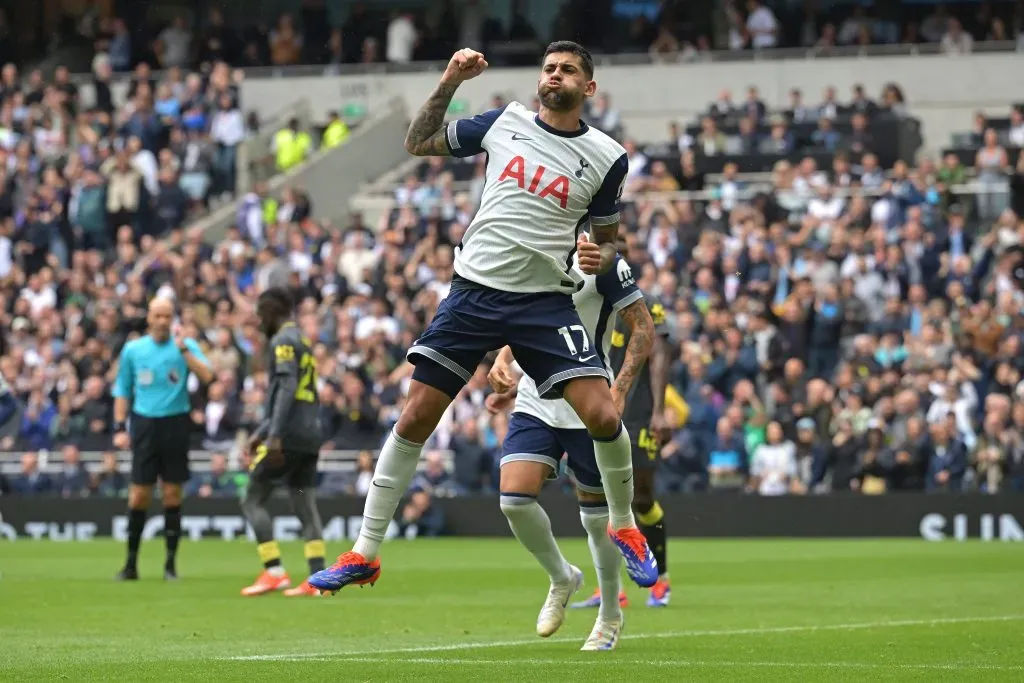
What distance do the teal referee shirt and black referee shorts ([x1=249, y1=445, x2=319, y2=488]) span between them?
106 cm

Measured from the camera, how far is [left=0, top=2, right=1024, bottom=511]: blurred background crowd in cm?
2366

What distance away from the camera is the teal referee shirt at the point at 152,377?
16.7 m

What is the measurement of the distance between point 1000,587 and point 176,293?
17.4m

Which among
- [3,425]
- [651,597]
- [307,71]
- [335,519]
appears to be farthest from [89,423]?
[651,597]

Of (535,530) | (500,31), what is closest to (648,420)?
(535,530)

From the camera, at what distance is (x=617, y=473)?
9.66m

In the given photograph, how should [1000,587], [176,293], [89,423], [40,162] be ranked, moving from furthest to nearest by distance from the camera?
A: [40,162] → [176,293] → [89,423] → [1000,587]

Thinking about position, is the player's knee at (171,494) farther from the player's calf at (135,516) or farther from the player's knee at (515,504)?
the player's knee at (515,504)

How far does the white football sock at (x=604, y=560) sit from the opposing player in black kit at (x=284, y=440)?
5.16 metres

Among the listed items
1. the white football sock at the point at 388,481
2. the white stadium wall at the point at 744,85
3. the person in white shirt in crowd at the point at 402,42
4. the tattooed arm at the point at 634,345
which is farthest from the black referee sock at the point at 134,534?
the person in white shirt in crowd at the point at 402,42

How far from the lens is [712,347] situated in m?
25.1

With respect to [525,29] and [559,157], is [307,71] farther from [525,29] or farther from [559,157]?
[559,157]

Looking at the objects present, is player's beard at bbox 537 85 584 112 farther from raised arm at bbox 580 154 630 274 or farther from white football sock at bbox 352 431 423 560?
white football sock at bbox 352 431 423 560

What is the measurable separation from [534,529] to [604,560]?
1.40 feet
